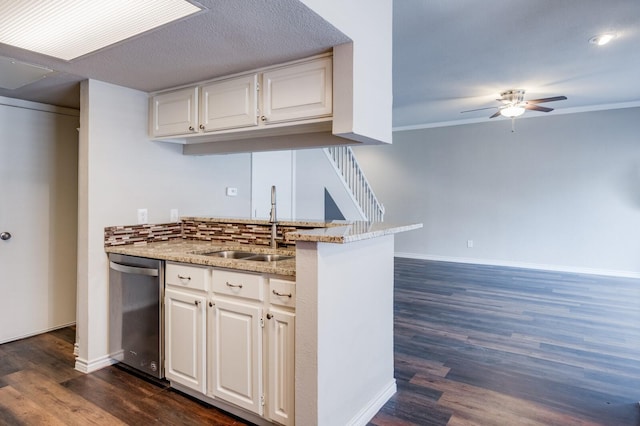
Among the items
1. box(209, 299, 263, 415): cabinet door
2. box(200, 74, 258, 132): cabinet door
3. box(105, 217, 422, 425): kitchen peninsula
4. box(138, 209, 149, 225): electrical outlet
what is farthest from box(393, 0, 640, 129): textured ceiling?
box(138, 209, 149, 225): electrical outlet

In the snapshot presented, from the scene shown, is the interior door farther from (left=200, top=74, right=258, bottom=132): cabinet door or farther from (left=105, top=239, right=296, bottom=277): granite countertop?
(left=200, top=74, right=258, bottom=132): cabinet door

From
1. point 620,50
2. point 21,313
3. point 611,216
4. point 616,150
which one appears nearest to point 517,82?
point 620,50

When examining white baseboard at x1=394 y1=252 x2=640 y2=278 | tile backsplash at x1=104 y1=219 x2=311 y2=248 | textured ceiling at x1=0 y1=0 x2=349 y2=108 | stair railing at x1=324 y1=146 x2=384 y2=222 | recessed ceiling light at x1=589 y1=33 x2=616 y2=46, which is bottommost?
white baseboard at x1=394 y1=252 x2=640 y2=278

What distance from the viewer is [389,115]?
7.96 ft

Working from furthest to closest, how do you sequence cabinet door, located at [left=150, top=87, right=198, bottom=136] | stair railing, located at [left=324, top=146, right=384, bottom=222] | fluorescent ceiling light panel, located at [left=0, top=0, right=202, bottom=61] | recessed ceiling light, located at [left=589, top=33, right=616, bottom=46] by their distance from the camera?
1. stair railing, located at [left=324, top=146, right=384, bottom=222]
2. recessed ceiling light, located at [left=589, top=33, right=616, bottom=46]
3. cabinet door, located at [left=150, top=87, right=198, bottom=136]
4. fluorescent ceiling light panel, located at [left=0, top=0, right=202, bottom=61]

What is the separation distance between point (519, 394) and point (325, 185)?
3.77 m

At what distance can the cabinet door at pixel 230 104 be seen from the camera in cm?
247

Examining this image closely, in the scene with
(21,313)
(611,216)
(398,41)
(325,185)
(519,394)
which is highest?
(398,41)

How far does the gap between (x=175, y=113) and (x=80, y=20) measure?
107 cm

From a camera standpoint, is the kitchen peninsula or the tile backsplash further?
the tile backsplash

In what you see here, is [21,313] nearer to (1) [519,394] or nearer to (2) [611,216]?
(1) [519,394]

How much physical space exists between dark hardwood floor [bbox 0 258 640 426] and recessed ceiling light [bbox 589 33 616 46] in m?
2.65

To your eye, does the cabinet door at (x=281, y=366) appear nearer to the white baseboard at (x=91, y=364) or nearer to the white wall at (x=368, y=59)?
the white wall at (x=368, y=59)

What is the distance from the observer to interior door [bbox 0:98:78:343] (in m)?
3.22
